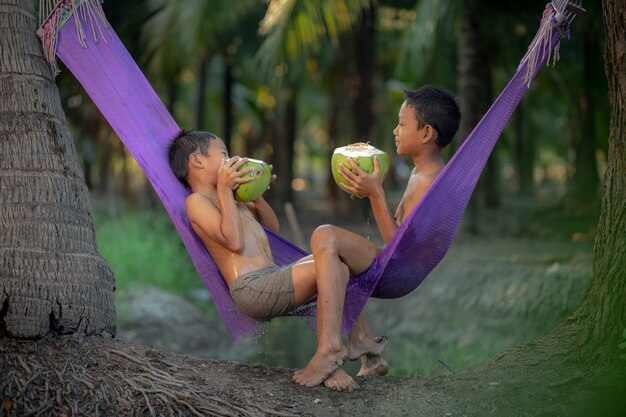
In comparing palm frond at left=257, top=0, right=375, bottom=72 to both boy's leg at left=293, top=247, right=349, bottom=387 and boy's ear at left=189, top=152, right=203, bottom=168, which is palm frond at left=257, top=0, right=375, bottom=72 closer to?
boy's ear at left=189, top=152, right=203, bottom=168

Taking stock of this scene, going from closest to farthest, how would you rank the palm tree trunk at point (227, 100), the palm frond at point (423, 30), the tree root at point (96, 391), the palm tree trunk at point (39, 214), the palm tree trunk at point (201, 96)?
1. the tree root at point (96, 391)
2. the palm tree trunk at point (39, 214)
3. the palm frond at point (423, 30)
4. the palm tree trunk at point (201, 96)
5. the palm tree trunk at point (227, 100)

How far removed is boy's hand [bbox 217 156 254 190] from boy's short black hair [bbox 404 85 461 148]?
709 millimetres

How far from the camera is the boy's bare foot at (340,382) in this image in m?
3.38

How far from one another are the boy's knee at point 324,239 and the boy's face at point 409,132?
0.51 meters

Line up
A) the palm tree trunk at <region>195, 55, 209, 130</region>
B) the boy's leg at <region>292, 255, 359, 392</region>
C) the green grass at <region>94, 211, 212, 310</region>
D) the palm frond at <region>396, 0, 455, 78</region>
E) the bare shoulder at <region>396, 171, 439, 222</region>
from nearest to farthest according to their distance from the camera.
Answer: the boy's leg at <region>292, 255, 359, 392</region> → the bare shoulder at <region>396, 171, 439, 222</region> → the green grass at <region>94, 211, 212, 310</region> → the palm frond at <region>396, 0, 455, 78</region> → the palm tree trunk at <region>195, 55, 209, 130</region>

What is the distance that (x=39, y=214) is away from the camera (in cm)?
339

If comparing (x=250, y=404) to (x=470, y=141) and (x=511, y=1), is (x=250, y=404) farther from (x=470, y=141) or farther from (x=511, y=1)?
(x=511, y=1)

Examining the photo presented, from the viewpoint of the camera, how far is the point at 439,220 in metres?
3.51

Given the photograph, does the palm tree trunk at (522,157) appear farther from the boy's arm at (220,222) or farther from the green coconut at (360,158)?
the boy's arm at (220,222)

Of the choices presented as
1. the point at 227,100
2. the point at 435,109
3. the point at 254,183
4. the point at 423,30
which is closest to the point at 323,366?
the point at 254,183

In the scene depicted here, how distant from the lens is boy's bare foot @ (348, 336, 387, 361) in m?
3.69

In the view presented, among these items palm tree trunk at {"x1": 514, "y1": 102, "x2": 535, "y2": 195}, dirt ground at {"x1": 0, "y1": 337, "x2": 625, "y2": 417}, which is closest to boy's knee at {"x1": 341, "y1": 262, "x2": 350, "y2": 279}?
dirt ground at {"x1": 0, "y1": 337, "x2": 625, "y2": 417}

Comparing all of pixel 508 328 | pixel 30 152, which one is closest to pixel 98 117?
pixel 508 328

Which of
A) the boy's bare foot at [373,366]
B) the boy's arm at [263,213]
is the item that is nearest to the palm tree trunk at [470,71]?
the boy's arm at [263,213]
